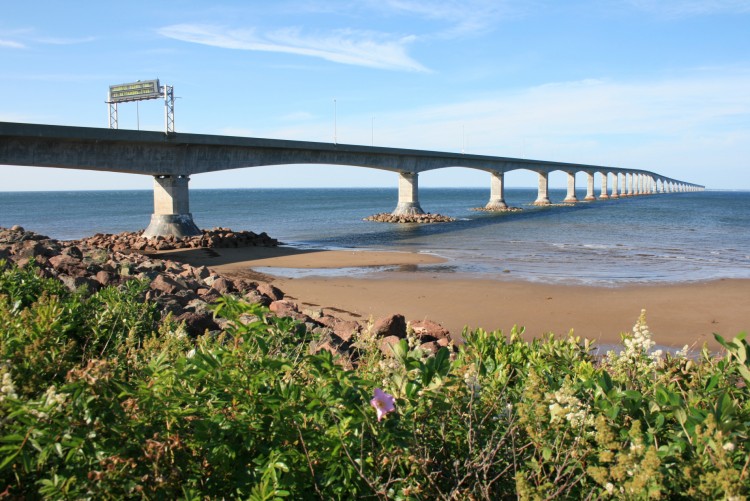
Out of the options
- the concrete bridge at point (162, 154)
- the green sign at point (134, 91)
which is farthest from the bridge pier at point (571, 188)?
the green sign at point (134, 91)

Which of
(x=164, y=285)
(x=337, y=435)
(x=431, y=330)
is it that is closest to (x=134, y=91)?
(x=164, y=285)

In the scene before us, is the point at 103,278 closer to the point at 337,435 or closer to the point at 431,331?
the point at 431,331

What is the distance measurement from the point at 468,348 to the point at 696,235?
3700 cm

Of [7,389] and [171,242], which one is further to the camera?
[171,242]

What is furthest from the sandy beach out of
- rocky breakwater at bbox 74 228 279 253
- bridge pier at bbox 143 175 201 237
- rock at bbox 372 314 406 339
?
bridge pier at bbox 143 175 201 237

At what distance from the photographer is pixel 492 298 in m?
14.4

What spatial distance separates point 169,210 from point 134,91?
6.17 metres

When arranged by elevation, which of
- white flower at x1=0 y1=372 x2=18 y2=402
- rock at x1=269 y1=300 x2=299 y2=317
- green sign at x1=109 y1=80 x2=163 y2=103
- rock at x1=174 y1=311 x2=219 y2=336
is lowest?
rock at x1=269 y1=300 x2=299 y2=317

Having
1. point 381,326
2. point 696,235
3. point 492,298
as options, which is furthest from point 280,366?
point 696,235

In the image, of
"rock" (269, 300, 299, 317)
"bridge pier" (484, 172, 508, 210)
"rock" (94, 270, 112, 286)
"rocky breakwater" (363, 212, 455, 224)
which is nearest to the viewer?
"rock" (269, 300, 299, 317)

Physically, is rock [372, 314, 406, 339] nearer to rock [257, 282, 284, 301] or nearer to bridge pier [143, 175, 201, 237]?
rock [257, 282, 284, 301]

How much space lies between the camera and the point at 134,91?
29.3 metres

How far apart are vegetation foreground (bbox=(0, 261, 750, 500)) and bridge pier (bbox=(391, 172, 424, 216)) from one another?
1955 inches

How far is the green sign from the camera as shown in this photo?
2900cm
